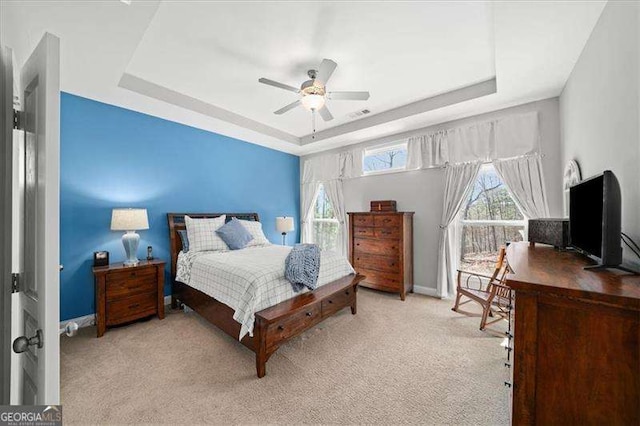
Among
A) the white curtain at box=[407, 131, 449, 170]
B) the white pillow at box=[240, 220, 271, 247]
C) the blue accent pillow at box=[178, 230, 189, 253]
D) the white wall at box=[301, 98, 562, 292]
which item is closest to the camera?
the white wall at box=[301, 98, 562, 292]

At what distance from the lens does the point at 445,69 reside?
→ 2717mm

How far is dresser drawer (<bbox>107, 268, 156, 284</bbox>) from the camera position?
2.77m

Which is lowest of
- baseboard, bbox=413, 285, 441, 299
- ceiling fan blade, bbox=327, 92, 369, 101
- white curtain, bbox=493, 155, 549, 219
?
baseboard, bbox=413, 285, 441, 299

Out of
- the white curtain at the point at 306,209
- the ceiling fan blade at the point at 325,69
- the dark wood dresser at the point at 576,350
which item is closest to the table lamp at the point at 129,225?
the ceiling fan blade at the point at 325,69

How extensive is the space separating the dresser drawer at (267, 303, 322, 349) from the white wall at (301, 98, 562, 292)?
222cm

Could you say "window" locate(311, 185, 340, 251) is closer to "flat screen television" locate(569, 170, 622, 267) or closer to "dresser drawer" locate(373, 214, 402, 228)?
"dresser drawer" locate(373, 214, 402, 228)

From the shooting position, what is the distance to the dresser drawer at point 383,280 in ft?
12.5

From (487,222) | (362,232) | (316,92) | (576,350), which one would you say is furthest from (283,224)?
(576,350)

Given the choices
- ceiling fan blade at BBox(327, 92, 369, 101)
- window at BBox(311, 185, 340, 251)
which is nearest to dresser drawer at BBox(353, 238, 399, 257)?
window at BBox(311, 185, 340, 251)

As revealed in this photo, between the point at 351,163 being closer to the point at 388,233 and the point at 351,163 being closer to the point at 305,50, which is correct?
the point at 388,233

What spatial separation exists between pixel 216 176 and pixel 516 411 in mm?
4392

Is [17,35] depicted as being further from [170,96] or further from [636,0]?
[636,0]

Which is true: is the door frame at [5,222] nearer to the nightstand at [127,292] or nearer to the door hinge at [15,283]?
the door hinge at [15,283]

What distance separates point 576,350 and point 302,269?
2.04m
